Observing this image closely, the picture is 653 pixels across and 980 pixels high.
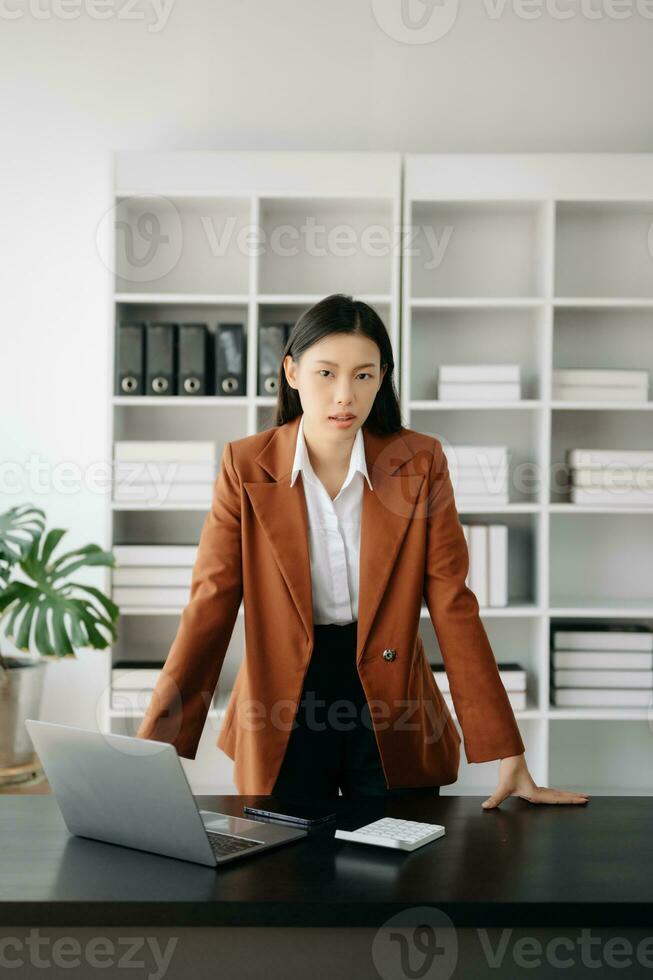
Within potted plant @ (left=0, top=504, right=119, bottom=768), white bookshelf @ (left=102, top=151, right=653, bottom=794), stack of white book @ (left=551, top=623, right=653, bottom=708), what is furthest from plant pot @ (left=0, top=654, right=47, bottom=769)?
stack of white book @ (left=551, top=623, right=653, bottom=708)

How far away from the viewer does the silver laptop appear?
3.88 feet

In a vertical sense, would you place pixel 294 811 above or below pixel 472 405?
below

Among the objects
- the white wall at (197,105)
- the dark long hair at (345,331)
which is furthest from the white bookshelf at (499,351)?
the dark long hair at (345,331)

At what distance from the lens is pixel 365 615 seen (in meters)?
1.72

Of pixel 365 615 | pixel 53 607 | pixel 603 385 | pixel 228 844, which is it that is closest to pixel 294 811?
pixel 228 844

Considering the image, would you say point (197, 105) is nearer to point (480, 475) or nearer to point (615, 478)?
point (480, 475)

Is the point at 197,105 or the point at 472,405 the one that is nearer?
the point at 472,405

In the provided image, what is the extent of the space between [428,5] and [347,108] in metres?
0.49

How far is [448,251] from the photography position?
371 cm

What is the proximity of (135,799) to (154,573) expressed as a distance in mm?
2249

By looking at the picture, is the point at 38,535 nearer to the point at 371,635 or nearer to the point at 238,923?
the point at 371,635

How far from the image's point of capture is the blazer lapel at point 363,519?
1.73 meters

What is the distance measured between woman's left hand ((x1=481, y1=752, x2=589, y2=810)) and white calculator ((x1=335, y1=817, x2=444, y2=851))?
0.19 m

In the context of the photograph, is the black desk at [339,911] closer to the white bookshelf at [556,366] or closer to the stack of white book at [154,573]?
the stack of white book at [154,573]
